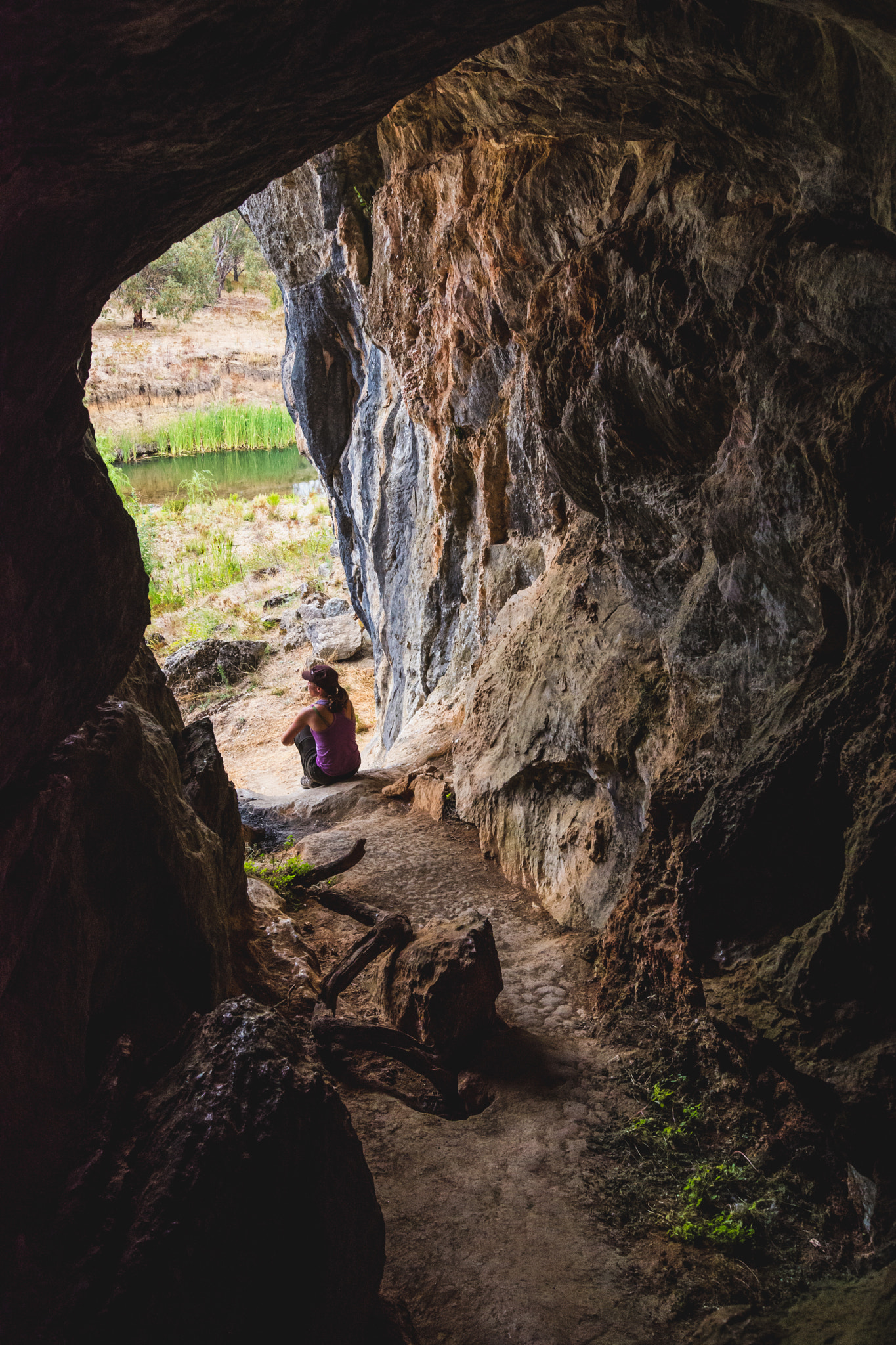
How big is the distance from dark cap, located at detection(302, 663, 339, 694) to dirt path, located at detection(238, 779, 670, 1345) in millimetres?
2824

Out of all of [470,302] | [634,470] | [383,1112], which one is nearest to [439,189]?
[470,302]

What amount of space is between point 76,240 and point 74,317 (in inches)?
7.9

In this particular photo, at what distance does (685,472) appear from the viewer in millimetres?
4301

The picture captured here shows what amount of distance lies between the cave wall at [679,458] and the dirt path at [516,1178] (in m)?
0.41

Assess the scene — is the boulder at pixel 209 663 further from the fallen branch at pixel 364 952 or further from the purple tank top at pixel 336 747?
the fallen branch at pixel 364 952

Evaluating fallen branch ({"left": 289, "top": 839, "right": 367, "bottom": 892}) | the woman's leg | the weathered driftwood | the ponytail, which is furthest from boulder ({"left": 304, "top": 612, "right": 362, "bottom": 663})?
the weathered driftwood

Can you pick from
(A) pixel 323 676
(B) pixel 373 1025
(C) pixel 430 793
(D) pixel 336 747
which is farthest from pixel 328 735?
(B) pixel 373 1025

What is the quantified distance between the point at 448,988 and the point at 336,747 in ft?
15.3

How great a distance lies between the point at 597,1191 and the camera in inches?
129

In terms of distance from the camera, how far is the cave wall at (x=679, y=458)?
2.69 meters

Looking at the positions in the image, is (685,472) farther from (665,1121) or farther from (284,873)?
(284,873)

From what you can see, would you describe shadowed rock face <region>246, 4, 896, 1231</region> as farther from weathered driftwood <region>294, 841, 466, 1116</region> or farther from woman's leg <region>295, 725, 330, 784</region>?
woman's leg <region>295, 725, 330, 784</region>

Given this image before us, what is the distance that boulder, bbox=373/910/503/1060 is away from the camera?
404 cm

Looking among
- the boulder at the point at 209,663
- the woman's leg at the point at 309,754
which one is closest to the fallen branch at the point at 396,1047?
the woman's leg at the point at 309,754
